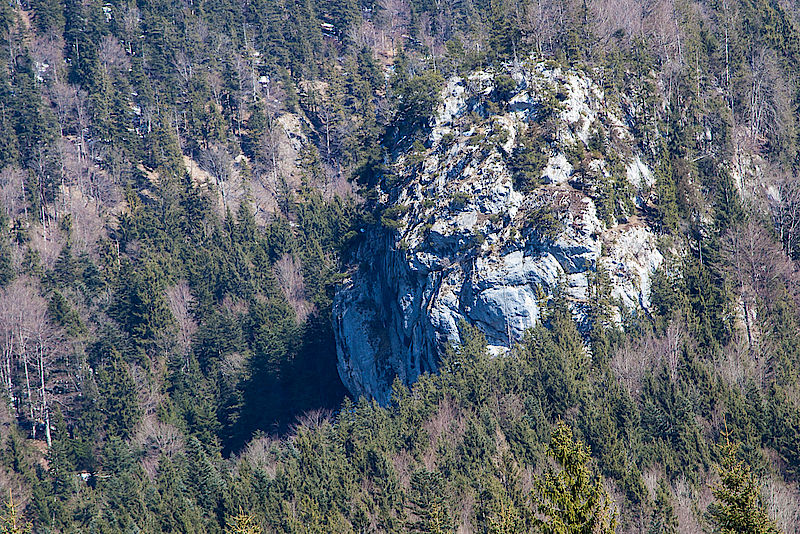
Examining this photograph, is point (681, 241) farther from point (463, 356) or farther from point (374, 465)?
point (374, 465)

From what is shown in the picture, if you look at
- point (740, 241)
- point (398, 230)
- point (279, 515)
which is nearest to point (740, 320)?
point (740, 241)

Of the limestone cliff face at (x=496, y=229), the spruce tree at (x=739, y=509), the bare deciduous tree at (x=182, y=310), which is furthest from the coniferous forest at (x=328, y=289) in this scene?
the limestone cliff face at (x=496, y=229)

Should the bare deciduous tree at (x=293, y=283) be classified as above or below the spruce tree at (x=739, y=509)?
above

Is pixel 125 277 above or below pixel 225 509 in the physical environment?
above

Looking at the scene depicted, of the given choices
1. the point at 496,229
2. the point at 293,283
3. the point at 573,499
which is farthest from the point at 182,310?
the point at 573,499

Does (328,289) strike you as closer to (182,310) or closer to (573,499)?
(182,310)

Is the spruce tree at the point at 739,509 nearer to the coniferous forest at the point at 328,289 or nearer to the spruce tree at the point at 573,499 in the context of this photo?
the coniferous forest at the point at 328,289
